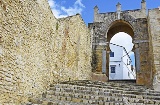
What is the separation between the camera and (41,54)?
5969 millimetres

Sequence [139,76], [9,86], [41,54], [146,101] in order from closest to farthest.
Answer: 1. [9,86]
2. [146,101]
3. [41,54]
4. [139,76]

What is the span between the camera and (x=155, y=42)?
916 centimetres

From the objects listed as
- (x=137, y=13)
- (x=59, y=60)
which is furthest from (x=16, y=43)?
(x=137, y=13)

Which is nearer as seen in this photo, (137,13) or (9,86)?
(9,86)

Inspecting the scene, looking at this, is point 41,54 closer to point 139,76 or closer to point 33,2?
point 33,2

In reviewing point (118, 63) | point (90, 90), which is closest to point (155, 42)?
point (90, 90)

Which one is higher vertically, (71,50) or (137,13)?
(137,13)

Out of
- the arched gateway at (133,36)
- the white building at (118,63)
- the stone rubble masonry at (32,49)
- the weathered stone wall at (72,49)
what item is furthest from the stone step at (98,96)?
the white building at (118,63)

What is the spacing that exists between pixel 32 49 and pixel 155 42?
5.97m

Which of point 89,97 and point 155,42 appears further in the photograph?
point 155,42

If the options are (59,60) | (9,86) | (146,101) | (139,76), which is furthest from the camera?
(139,76)

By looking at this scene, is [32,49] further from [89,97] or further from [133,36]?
[133,36]

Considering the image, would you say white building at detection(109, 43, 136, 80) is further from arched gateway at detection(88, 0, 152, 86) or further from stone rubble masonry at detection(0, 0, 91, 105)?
stone rubble masonry at detection(0, 0, 91, 105)

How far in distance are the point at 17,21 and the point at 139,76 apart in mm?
8206
